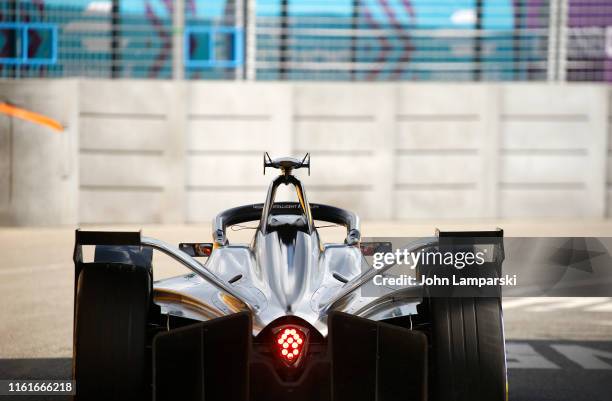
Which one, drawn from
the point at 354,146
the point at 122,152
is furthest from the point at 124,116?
the point at 354,146

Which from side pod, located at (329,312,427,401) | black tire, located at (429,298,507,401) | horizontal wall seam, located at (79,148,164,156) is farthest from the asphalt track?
horizontal wall seam, located at (79,148,164,156)

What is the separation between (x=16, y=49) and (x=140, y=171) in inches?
136

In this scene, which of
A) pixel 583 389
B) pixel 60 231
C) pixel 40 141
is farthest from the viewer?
pixel 40 141

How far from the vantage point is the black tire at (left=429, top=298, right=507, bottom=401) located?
372 cm

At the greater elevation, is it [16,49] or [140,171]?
[16,49]

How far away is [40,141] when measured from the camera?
16766 millimetres

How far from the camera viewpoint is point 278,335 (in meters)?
3.71

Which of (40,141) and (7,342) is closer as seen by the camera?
(7,342)

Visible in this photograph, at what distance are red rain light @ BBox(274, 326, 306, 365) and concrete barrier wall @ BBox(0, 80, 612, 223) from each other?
44.7ft

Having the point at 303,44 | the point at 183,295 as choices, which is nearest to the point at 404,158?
the point at 303,44

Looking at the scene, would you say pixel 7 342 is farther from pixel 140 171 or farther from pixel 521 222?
pixel 521 222

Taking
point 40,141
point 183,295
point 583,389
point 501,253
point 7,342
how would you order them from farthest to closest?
point 40,141, point 7,342, point 583,389, point 183,295, point 501,253

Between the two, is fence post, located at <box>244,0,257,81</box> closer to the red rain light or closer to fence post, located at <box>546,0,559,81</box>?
fence post, located at <box>546,0,559,81</box>

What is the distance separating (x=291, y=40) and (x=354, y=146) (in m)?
2.60
